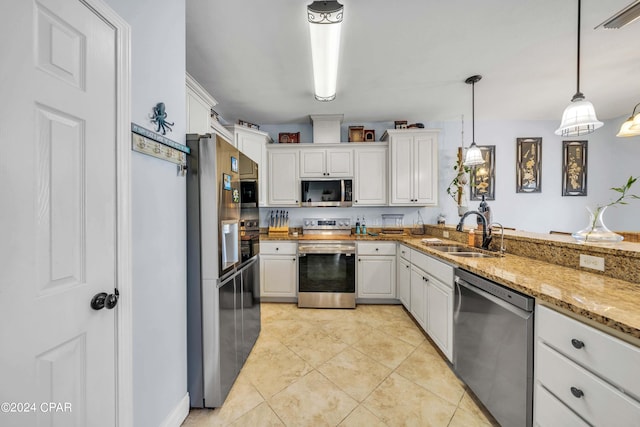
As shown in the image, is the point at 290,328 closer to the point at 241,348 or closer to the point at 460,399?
the point at 241,348

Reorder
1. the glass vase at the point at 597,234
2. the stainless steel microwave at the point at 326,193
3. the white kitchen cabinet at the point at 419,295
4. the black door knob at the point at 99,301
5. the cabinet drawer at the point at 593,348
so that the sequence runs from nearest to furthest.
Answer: the cabinet drawer at the point at 593,348 → the black door knob at the point at 99,301 → the glass vase at the point at 597,234 → the white kitchen cabinet at the point at 419,295 → the stainless steel microwave at the point at 326,193

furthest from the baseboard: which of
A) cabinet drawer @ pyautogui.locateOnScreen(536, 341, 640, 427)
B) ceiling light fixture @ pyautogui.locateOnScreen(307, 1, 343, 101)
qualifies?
ceiling light fixture @ pyautogui.locateOnScreen(307, 1, 343, 101)

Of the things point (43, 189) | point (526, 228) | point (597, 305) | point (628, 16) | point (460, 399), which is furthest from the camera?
point (526, 228)

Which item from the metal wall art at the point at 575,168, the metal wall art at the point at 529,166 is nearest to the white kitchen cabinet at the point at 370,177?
the metal wall art at the point at 529,166

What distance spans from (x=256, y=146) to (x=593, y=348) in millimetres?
3542

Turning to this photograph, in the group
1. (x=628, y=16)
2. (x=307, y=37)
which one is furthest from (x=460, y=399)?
(x=307, y=37)

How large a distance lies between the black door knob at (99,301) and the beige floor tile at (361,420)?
144 cm

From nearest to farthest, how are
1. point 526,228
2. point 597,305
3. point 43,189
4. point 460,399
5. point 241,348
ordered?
point 43,189
point 597,305
point 460,399
point 241,348
point 526,228

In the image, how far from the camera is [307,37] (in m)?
1.90

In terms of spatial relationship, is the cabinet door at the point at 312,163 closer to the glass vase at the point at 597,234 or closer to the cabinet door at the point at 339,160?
the cabinet door at the point at 339,160

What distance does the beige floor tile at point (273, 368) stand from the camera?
169 centimetres

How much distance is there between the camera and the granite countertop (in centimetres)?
80

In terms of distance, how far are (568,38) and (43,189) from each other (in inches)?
137

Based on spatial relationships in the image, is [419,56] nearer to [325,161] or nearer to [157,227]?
[325,161]
